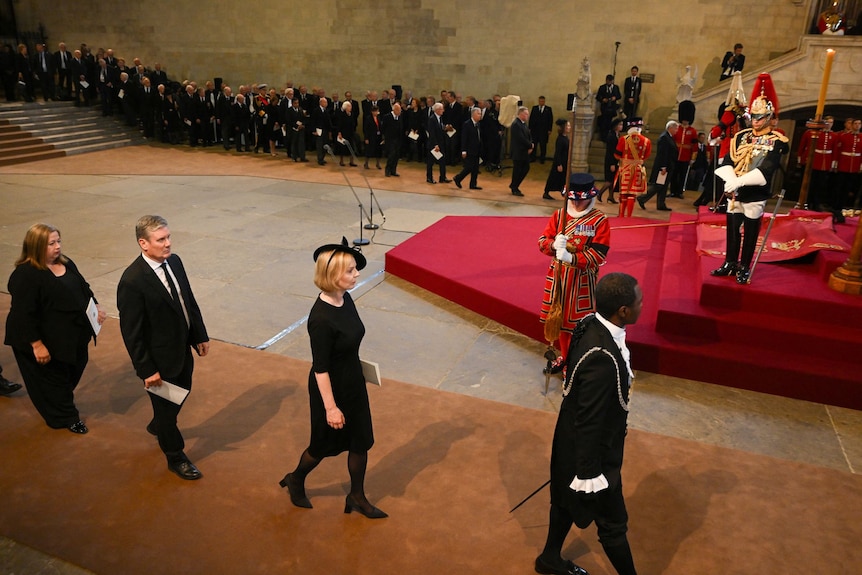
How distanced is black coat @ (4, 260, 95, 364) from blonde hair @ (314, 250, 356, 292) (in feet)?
7.25

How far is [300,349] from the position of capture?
19.7 feet

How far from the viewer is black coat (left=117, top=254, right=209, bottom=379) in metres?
3.66

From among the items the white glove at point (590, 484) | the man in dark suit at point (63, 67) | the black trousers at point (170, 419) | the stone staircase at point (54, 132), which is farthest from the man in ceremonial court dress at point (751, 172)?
the man in dark suit at point (63, 67)

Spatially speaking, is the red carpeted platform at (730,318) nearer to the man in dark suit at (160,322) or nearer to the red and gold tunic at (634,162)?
the red and gold tunic at (634,162)

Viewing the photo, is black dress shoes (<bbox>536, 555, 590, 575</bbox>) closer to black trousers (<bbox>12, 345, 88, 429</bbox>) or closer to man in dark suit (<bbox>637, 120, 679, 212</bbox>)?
black trousers (<bbox>12, 345, 88, 429</bbox>)

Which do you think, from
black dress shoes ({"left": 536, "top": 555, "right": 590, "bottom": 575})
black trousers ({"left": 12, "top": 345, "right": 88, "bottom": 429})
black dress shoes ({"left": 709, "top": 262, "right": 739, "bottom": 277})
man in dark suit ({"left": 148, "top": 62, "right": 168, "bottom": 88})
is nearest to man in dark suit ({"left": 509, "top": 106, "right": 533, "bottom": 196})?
black dress shoes ({"left": 709, "top": 262, "right": 739, "bottom": 277})

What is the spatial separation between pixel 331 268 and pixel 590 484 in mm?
1588

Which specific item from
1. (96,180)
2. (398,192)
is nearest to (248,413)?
(398,192)

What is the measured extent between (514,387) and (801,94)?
1179 cm

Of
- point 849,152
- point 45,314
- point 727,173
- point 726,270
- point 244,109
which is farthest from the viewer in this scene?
point 244,109

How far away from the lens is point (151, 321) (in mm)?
3752

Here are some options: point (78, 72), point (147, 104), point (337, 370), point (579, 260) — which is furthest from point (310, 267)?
point (78, 72)

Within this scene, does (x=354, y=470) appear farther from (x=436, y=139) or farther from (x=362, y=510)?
(x=436, y=139)

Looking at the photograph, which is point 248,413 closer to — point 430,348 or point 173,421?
point 173,421
